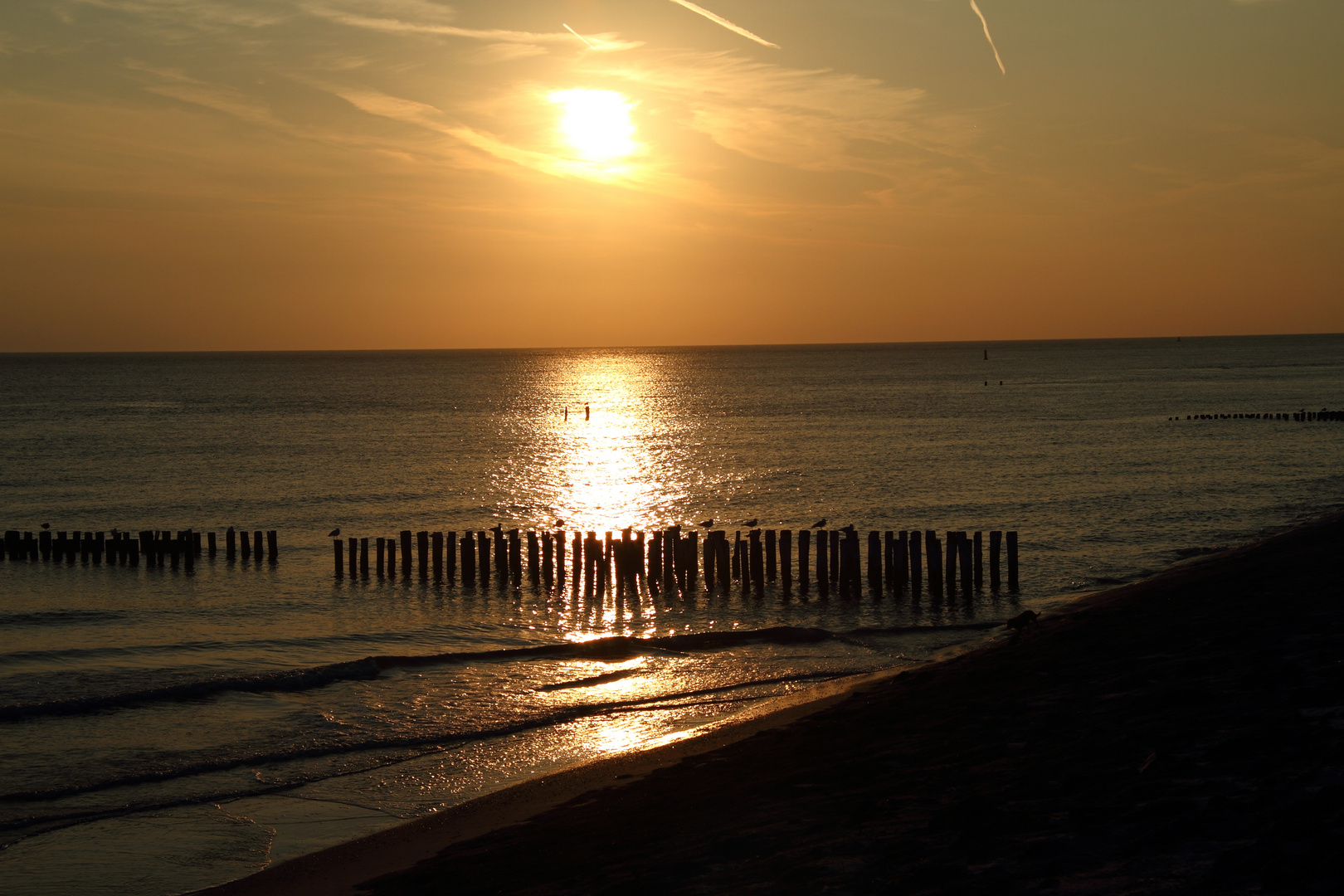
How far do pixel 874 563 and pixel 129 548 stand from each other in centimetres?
1826

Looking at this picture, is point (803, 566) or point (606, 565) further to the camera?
point (606, 565)

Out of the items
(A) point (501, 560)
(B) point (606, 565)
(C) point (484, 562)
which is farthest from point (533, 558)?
(B) point (606, 565)

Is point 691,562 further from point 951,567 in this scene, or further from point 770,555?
point 951,567

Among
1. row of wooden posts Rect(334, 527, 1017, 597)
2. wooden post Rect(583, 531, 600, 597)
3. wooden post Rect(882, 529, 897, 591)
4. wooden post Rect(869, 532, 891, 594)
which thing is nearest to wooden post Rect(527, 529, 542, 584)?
row of wooden posts Rect(334, 527, 1017, 597)

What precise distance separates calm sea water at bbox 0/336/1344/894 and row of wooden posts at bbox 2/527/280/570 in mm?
563

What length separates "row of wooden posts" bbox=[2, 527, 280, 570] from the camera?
25141 mm

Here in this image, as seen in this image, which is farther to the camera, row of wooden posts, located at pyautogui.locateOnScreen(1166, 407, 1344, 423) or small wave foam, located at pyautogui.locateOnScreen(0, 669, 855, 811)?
row of wooden posts, located at pyautogui.locateOnScreen(1166, 407, 1344, 423)

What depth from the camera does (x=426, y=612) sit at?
20203 millimetres

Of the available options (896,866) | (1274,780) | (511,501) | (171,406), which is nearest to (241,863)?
(896,866)

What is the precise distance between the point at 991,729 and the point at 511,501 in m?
29.8

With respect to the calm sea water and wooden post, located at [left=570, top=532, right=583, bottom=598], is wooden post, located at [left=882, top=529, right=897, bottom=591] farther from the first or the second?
wooden post, located at [left=570, top=532, right=583, bottom=598]

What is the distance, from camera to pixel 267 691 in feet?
47.7

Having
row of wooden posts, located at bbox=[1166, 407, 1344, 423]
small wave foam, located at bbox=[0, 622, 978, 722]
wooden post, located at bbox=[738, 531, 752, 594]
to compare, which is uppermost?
row of wooden posts, located at bbox=[1166, 407, 1344, 423]

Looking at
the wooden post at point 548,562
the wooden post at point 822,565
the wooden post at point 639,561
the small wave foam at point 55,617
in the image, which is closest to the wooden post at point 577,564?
the wooden post at point 548,562
